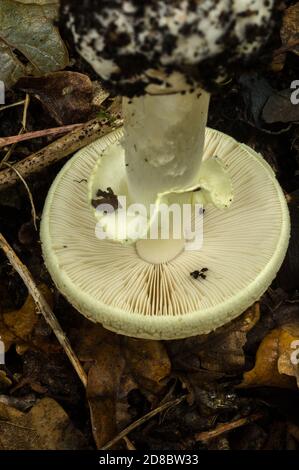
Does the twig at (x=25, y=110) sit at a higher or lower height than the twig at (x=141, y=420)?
higher

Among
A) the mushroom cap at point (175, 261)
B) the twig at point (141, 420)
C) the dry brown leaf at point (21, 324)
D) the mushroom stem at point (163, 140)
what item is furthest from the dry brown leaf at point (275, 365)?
the dry brown leaf at point (21, 324)

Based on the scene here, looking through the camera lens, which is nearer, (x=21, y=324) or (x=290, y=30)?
(x=21, y=324)

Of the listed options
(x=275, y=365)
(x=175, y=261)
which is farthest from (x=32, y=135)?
(x=275, y=365)

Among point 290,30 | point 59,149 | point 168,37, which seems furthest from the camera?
point 290,30

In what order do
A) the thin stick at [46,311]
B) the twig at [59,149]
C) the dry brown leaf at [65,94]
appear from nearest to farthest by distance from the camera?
1. the thin stick at [46,311]
2. the twig at [59,149]
3. the dry brown leaf at [65,94]

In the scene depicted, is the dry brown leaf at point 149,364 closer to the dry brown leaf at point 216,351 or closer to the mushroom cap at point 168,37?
the dry brown leaf at point 216,351

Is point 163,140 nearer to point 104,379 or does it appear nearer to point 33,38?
point 104,379

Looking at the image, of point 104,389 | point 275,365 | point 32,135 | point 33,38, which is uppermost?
point 33,38

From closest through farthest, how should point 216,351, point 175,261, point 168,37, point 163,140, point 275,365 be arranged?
point 168,37, point 163,140, point 175,261, point 275,365, point 216,351
